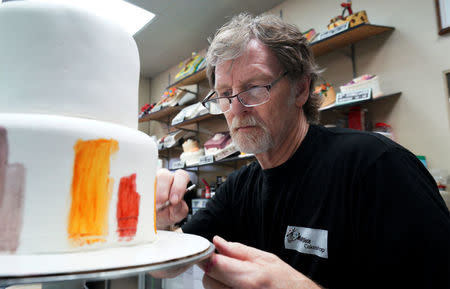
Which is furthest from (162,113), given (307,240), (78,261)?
(78,261)

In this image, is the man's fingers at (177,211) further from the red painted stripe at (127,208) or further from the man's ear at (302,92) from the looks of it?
the man's ear at (302,92)

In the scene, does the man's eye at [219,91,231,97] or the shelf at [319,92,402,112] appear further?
the shelf at [319,92,402,112]

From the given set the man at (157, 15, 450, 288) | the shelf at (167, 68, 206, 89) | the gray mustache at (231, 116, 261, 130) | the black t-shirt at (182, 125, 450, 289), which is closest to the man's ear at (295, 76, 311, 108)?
the man at (157, 15, 450, 288)

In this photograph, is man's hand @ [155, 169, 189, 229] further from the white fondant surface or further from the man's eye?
the white fondant surface

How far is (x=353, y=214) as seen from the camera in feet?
3.17

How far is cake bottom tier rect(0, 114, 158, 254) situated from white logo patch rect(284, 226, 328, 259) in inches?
Result: 24.3

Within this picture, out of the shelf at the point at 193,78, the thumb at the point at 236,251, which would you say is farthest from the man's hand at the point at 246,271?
the shelf at the point at 193,78

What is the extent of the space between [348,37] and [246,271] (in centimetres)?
208

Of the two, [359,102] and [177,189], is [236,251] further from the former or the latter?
[359,102]

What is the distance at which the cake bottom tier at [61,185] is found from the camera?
1.69ft

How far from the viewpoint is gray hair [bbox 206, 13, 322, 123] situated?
130 cm

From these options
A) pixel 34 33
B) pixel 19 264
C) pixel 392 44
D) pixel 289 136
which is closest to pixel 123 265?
pixel 19 264

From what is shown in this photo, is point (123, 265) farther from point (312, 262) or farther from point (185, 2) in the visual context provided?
point (185, 2)

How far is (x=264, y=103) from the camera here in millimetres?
1239
